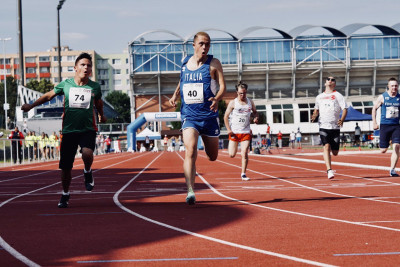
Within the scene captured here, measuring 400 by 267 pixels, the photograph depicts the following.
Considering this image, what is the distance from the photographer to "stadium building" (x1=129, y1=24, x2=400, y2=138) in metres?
78.8

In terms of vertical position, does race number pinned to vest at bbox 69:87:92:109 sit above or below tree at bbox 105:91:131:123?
below

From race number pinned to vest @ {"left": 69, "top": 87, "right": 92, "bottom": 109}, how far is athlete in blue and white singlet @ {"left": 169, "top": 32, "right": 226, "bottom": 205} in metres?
1.21

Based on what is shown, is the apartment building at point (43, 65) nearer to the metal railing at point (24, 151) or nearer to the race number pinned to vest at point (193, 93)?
the metal railing at point (24, 151)

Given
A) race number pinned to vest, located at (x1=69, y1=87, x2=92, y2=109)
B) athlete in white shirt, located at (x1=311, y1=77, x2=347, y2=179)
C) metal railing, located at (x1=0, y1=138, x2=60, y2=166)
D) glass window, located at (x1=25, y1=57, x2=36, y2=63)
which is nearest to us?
race number pinned to vest, located at (x1=69, y1=87, x2=92, y2=109)

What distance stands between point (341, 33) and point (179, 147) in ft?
97.9

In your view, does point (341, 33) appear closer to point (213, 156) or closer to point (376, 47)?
point (376, 47)

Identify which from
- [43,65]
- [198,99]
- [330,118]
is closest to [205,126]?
[198,99]

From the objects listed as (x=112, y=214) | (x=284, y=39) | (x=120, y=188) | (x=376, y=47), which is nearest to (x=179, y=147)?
(x=284, y=39)

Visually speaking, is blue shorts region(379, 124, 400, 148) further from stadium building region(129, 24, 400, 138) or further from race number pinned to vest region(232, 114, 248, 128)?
stadium building region(129, 24, 400, 138)

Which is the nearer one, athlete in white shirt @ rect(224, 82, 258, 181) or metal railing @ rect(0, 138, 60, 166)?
athlete in white shirt @ rect(224, 82, 258, 181)

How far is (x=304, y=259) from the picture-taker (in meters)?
4.32

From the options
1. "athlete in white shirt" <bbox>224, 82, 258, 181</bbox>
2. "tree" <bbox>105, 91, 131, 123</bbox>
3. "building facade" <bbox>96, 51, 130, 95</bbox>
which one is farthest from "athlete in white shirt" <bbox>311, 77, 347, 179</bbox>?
"building facade" <bbox>96, 51, 130, 95</bbox>

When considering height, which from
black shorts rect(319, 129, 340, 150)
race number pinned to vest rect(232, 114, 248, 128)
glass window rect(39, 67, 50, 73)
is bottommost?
black shorts rect(319, 129, 340, 150)

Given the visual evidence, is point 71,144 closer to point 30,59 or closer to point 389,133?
point 389,133
